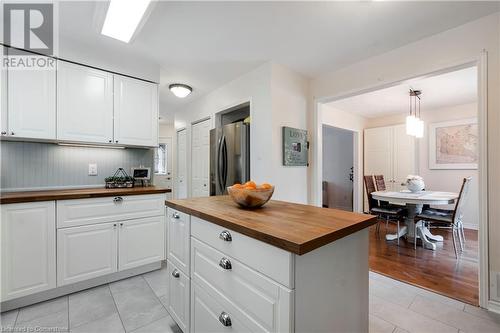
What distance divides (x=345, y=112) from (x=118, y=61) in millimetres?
4390

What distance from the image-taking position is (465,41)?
197cm

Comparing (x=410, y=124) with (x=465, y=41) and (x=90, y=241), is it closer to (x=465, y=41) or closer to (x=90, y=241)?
(x=465, y=41)

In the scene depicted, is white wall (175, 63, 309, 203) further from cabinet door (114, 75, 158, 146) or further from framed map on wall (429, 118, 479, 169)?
framed map on wall (429, 118, 479, 169)

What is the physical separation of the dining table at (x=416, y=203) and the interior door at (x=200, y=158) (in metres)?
2.84

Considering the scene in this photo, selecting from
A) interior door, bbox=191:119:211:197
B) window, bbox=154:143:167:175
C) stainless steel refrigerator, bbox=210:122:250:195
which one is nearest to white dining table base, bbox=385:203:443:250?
stainless steel refrigerator, bbox=210:122:250:195

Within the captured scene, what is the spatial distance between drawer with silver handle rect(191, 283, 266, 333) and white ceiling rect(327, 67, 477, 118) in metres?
3.12

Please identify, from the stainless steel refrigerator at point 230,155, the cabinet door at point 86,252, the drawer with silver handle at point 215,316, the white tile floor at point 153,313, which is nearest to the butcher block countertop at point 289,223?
the drawer with silver handle at point 215,316

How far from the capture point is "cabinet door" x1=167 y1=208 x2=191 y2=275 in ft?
4.66

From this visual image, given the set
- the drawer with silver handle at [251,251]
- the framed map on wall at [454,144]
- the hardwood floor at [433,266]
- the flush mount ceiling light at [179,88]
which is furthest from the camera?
the framed map on wall at [454,144]

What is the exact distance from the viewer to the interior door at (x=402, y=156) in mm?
4871

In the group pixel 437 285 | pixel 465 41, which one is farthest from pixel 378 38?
pixel 437 285

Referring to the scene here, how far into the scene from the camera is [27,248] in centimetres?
183

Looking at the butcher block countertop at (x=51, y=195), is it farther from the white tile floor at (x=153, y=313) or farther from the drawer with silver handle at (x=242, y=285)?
the drawer with silver handle at (x=242, y=285)

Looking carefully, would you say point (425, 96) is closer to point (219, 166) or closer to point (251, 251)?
point (219, 166)
